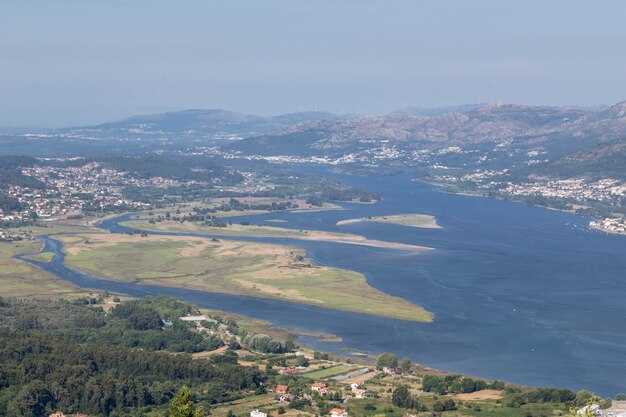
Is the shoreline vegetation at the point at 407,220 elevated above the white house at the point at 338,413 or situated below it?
above

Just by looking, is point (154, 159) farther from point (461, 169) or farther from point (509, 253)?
point (509, 253)

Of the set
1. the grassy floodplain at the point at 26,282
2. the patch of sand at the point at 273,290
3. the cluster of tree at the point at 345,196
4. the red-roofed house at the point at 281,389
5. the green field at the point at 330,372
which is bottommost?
the grassy floodplain at the point at 26,282

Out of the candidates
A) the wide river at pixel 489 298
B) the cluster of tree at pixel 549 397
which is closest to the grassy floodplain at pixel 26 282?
the wide river at pixel 489 298

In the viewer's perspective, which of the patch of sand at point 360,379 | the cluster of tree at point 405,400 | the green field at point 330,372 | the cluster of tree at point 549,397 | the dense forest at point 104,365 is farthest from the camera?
the green field at point 330,372

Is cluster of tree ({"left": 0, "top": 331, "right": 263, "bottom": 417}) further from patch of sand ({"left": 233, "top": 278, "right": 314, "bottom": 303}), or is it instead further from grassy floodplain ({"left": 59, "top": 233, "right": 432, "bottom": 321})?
patch of sand ({"left": 233, "top": 278, "right": 314, "bottom": 303})

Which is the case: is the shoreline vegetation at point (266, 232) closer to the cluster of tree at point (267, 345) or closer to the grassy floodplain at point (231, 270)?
the grassy floodplain at point (231, 270)

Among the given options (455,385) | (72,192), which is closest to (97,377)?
(455,385)

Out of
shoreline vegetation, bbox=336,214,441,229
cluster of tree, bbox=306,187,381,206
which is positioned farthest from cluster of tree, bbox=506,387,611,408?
cluster of tree, bbox=306,187,381,206
